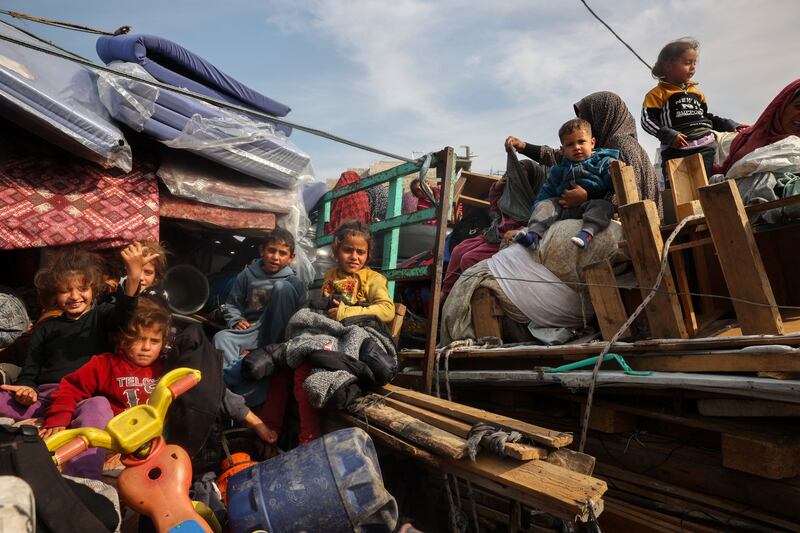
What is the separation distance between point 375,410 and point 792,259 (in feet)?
7.60

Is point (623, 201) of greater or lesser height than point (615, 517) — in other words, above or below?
above

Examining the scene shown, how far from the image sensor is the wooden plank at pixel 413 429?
2238 millimetres

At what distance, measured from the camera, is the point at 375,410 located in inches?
112

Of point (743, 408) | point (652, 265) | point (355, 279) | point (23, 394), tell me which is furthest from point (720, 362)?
point (23, 394)

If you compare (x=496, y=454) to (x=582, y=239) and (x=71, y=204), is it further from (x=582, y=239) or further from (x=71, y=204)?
(x=71, y=204)

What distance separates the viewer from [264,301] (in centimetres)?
423

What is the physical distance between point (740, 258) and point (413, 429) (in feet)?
5.63

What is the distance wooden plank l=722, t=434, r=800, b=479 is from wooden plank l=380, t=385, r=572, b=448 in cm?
69

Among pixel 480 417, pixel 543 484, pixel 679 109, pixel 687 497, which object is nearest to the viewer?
pixel 543 484

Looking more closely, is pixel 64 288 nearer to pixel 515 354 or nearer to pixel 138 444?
pixel 138 444

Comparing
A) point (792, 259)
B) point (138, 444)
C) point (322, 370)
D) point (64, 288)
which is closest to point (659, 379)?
point (792, 259)

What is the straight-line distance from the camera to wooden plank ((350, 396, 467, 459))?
2.24 meters

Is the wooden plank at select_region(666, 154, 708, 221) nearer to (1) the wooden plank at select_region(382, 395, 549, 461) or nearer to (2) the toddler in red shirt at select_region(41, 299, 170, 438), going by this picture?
(1) the wooden plank at select_region(382, 395, 549, 461)

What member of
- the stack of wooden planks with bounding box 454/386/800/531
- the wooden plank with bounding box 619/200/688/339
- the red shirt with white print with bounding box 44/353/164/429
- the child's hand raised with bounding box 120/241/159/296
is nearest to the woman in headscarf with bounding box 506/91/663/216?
the wooden plank with bounding box 619/200/688/339
